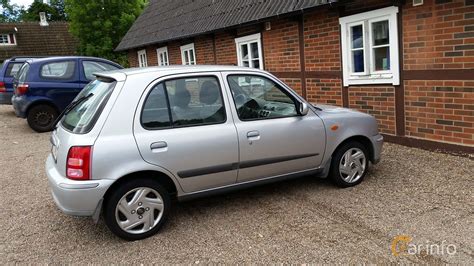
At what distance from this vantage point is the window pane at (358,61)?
288 inches

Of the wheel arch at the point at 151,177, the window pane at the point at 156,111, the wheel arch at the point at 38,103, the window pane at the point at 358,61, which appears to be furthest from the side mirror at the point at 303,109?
the wheel arch at the point at 38,103

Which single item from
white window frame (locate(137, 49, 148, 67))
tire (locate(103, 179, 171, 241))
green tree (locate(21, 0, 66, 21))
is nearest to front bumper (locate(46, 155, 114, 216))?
tire (locate(103, 179, 171, 241))

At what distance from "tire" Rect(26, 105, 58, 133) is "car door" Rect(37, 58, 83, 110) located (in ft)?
0.89

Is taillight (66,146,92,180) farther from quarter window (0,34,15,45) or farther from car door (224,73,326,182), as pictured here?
quarter window (0,34,15,45)

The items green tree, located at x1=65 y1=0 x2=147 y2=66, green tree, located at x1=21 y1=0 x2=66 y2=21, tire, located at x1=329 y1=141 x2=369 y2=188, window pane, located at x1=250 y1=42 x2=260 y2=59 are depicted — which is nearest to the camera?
tire, located at x1=329 y1=141 x2=369 y2=188

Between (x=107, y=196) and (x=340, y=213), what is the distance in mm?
2318

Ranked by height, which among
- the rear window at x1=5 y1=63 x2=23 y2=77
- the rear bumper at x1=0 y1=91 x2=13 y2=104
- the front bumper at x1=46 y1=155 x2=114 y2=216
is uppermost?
the rear window at x1=5 y1=63 x2=23 y2=77

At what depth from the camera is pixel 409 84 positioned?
6.53 m

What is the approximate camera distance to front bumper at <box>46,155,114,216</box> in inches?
144

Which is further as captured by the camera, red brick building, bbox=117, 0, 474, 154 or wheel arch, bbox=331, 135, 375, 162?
red brick building, bbox=117, 0, 474, 154

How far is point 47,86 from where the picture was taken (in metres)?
10.1

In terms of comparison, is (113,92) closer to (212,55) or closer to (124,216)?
(124,216)

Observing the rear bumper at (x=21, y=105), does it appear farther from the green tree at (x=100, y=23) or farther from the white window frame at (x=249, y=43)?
the green tree at (x=100, y=23)

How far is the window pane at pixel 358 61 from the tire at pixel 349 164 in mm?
2649
